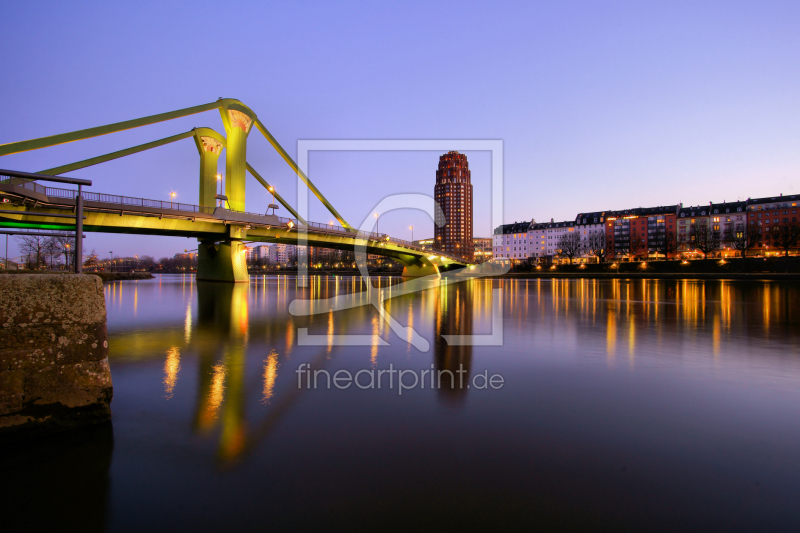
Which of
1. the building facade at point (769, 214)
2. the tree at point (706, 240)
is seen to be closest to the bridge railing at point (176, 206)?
the tree at point (706, 240)

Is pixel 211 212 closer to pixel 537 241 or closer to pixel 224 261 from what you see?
pixel 224 261

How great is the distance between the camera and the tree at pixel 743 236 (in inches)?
3460

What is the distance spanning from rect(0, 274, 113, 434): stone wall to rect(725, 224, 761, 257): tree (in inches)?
4076

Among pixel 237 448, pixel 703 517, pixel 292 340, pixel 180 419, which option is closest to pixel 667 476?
pixel 703 517

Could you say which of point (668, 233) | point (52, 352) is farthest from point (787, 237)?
point (52, 352)

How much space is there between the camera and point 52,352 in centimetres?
378

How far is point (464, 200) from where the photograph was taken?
161375 mm

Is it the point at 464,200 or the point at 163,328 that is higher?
the point at 464,200

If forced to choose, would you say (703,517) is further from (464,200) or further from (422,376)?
(464,200)

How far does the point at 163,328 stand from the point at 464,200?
512 feet

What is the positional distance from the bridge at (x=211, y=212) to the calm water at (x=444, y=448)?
23.4 meters

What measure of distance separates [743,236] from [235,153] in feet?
371

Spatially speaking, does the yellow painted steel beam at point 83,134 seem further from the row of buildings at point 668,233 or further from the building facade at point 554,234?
the building facade at point 554,234
